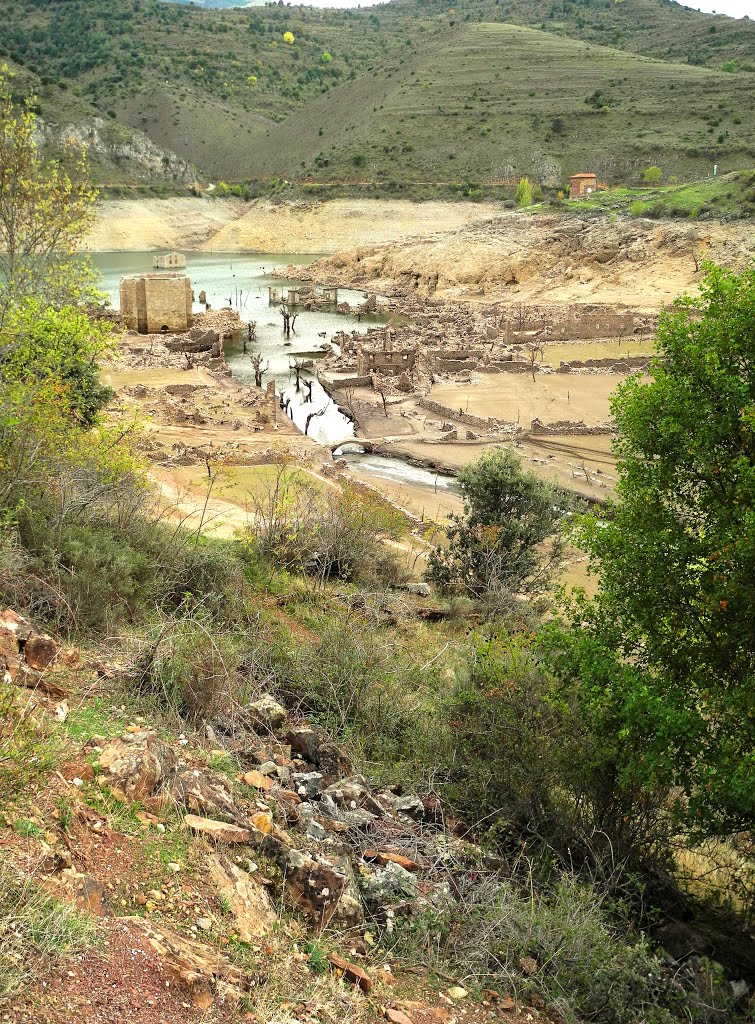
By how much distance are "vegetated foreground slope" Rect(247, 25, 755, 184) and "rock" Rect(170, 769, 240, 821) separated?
81.4m

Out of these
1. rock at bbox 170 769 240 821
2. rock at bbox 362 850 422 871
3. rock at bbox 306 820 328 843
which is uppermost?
rock at bbox 170 769 240 821

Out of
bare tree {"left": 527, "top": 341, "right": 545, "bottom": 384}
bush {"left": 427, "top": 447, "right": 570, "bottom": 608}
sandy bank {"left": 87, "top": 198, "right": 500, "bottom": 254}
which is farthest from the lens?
sandy bank {"left": 87, "top": 198, "right": 500, "bottom": 254}

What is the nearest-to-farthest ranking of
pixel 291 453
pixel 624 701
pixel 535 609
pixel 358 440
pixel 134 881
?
pixel 134 881
pixel 624 701
pixel 535 609
pixel 291 453
pixel 358 440

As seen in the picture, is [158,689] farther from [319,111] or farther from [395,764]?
[319,111]

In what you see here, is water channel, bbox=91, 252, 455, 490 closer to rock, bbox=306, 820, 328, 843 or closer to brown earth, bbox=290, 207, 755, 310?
brown earth, bbox=290, 207, 755, 310

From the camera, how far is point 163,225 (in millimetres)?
93875

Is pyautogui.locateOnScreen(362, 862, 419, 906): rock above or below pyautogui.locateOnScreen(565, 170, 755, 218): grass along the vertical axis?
below

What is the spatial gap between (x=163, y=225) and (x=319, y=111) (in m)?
43.3

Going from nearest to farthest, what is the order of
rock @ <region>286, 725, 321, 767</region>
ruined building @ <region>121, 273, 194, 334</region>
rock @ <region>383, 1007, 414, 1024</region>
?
rock @ <region>383, 1007, 414, 1024</region> < rock @ <region>286, 725, 321, 767</region> < ruined building @ <region>121, 273, 194, 334</region>

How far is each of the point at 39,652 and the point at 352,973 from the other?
348 centimetres

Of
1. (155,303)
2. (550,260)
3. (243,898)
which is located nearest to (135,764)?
(243,898)

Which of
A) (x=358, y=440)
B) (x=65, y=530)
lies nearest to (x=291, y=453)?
(x=358, y=440)

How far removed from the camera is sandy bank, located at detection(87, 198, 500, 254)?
273ft

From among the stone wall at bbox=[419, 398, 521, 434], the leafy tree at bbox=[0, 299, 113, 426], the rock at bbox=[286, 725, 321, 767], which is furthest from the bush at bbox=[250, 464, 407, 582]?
the stone wall at bbox=[419, 398, 521, 434]
